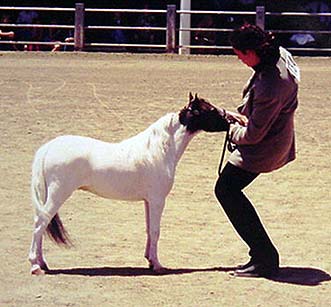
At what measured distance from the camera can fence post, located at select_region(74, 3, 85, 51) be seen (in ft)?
94.2

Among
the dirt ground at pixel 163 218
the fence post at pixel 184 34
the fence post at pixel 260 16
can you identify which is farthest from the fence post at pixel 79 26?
the dirt ground at pixel 163 218

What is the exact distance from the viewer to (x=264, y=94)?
834 centimetres

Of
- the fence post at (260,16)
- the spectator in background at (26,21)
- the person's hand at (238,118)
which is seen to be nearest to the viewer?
the person's hand at (238,118)

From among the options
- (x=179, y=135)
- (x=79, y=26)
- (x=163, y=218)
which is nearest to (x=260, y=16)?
(x=79, y=26)

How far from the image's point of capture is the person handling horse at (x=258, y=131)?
8375 mm

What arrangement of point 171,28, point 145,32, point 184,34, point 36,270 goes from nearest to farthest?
1. point 36,270
2. point 171,28
3. point 184,34
4. point 145,32

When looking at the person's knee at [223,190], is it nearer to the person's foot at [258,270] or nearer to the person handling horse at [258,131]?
the person handling horse at [258,131]

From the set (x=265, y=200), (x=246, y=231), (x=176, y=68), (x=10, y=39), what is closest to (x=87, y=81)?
(x=176, y=68)

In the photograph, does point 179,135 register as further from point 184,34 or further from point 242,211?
point 184,34

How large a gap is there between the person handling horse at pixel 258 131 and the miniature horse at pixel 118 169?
0.30 m

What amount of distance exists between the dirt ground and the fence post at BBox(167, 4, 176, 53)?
294 inches

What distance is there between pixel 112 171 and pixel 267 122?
49.3 inches

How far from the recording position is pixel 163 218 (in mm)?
11125

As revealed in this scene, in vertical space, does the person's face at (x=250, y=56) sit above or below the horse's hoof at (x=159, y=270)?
above
